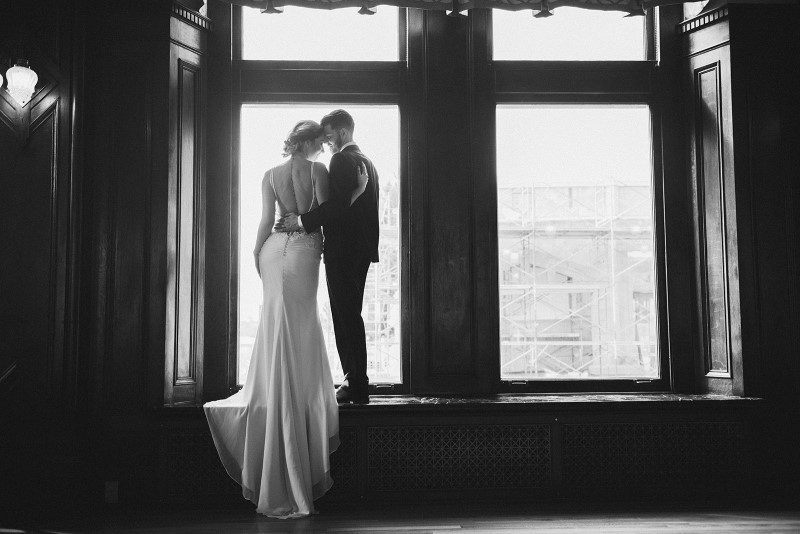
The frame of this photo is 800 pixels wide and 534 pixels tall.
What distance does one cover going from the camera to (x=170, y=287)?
4.42 meters

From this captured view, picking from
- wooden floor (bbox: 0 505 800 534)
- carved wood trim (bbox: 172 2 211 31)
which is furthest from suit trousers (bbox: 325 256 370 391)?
carved wood trim (bbox: 172 2 211 31)

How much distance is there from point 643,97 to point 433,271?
185 cm

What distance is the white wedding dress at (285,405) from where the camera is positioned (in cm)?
383

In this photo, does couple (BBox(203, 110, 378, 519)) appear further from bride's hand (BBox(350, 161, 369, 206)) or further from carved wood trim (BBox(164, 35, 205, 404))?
carved wood trim (BBox(164, 35, 205, 404))

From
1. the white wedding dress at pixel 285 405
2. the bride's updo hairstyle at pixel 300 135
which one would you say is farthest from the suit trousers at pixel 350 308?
the bride's updo hairstyle at pixel 300 135

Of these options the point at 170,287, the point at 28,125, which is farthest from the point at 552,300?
the point at 28,125

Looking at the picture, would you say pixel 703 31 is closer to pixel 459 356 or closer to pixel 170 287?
pixel 459 356

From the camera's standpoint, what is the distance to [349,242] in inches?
168

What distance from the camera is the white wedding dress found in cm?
383

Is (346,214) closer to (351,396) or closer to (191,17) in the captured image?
(351,396)

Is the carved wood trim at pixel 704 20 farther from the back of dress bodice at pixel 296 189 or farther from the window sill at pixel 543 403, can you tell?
the back of dress bodice at pixel 296 189

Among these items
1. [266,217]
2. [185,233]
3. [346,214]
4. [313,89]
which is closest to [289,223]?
[266,217]

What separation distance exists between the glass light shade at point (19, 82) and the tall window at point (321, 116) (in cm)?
129

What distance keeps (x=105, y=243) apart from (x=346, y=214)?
1.45 meters
